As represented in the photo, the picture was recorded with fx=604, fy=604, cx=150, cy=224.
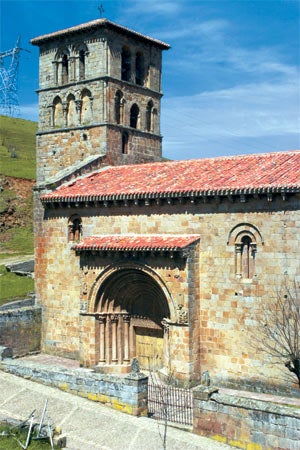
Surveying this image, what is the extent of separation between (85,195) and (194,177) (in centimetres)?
446

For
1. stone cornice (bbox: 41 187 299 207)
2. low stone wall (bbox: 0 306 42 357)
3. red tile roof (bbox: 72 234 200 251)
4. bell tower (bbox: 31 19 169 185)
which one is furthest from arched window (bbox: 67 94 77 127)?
low stone wall (bbox: 0 306 42 357)

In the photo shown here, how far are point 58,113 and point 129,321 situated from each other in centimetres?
1124

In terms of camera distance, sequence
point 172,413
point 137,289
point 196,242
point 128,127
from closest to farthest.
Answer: point 172,413 < point 196,242 < point 137,289 < point 128,127

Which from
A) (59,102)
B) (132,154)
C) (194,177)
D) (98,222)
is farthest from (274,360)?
(59,102)

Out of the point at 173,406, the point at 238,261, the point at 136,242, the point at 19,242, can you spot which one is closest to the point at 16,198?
the point at 19,242

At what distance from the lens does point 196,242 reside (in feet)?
68.1

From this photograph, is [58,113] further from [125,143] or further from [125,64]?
[125,64]

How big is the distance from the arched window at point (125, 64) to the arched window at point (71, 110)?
2.60 m

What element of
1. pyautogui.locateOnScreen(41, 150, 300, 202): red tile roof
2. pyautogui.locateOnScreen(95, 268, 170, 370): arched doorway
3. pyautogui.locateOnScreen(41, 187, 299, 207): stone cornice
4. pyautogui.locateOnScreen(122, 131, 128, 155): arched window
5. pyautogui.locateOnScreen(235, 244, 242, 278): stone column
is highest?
pyautogui.locateOnScreen(122, 131, 128, 155): arched window

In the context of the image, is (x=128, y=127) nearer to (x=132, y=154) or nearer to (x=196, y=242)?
(x=132, y=154)

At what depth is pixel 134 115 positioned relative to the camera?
29.3 m

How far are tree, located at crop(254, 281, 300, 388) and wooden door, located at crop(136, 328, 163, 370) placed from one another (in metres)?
4.83

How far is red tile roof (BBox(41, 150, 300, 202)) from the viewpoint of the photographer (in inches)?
770

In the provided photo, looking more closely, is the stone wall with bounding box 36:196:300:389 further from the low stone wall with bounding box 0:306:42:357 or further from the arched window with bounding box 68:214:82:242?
the low stone wall with bounding box 0:306:42:357
